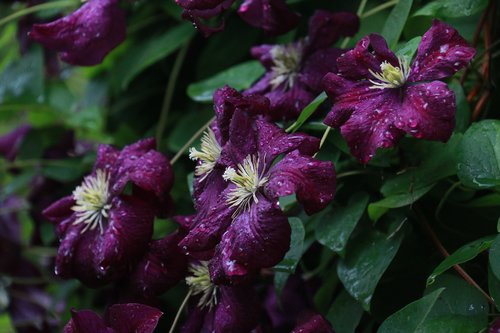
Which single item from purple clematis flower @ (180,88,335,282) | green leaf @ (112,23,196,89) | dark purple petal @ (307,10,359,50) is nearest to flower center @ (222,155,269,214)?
purple clematis flower @ (180,88,335,282)

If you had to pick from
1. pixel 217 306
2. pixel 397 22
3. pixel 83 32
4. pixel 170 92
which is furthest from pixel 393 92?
pixel 170 92

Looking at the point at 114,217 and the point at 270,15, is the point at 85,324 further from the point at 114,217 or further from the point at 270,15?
the point at 270,15

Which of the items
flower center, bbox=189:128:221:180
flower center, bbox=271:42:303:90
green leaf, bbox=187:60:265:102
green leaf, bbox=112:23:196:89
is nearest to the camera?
flower center, bbox=189:128:221:180

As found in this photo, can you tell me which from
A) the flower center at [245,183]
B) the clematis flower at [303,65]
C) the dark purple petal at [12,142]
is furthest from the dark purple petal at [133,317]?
the dark purple petal at [12,142]

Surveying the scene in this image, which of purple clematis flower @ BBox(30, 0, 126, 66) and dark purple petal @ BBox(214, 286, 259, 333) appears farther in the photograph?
purple clematis flower @ BBox(30, 0, 126, 66)

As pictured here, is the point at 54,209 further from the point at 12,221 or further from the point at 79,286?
the point at 12,221

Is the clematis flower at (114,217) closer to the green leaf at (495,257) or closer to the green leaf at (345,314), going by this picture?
the green leaf at (345,314)

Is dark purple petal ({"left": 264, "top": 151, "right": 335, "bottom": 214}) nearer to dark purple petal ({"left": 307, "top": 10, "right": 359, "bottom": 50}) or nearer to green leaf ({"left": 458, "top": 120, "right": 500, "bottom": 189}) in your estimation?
green leaf ({"left": 458, "top": 120, "right": 500, "bottom": 189})
